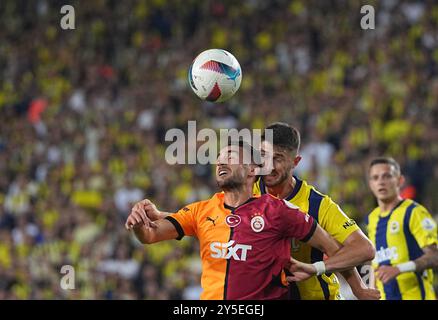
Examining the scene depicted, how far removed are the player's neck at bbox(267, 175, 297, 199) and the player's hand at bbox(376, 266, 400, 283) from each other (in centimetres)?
183

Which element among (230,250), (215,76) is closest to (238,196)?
(230,250)

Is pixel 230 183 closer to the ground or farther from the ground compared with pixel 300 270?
farther from the ground

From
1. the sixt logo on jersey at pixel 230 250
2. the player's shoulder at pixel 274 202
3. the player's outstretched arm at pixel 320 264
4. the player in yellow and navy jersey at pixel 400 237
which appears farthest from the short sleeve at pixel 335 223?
the player in yellow and navy jersey at pixel 400 237

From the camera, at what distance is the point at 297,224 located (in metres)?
5.64

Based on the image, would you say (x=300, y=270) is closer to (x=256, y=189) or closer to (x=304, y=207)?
(x=304, y=207)

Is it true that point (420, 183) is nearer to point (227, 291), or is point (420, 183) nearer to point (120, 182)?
point (120, 182)

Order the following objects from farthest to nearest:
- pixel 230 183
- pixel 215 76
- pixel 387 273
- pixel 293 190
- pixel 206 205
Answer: pixel 387 273 < pixel 215 76 < pixel 293 190 < pixel 206 205 < pixel 230 183

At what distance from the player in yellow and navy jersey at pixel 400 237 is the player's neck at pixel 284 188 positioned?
7.24 ft

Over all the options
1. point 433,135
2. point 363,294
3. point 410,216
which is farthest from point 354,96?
point 363,294

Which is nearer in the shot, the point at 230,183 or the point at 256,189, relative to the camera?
the point at 230,183

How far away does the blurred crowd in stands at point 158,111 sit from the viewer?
13.0 m

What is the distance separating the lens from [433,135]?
1312 cm

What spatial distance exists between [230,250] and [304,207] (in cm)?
77

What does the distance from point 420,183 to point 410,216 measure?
12.5 ft
